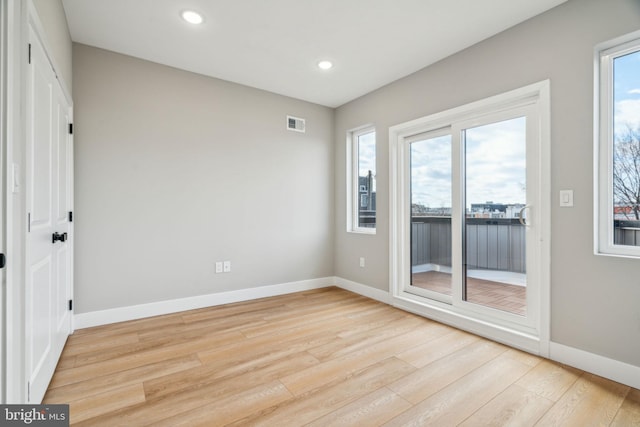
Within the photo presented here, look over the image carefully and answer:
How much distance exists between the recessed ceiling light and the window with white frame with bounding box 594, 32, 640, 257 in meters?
3.08

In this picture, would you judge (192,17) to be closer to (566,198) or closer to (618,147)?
(566,198)

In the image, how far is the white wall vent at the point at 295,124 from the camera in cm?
426

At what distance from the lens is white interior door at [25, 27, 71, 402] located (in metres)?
1.57

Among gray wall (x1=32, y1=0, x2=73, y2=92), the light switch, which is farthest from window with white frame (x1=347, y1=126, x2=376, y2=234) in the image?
gray wall (x1=32, y1=0, x2=73, y2=92)

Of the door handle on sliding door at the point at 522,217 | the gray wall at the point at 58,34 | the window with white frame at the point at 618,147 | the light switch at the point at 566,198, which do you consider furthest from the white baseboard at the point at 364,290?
the gray wall at the point at 58,34

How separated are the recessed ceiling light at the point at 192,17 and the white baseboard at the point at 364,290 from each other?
11.4ft

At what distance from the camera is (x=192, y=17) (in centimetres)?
252

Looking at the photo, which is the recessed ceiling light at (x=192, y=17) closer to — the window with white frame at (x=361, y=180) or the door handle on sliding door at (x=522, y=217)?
the window with white frame at (x=361, y=180)

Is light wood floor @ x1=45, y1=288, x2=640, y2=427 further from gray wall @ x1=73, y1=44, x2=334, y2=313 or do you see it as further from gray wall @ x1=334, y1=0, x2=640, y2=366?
gray wall @ x1=73, y1=44, x2=334, y2=313

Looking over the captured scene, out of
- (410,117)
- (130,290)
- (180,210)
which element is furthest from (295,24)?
(130,290)

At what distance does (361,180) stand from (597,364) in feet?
10.3

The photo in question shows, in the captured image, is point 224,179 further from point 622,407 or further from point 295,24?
point 622,407

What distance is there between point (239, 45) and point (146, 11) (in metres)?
0.79

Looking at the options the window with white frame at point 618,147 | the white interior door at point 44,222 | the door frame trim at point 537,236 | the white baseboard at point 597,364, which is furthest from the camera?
the door frame trim at point 537,236
